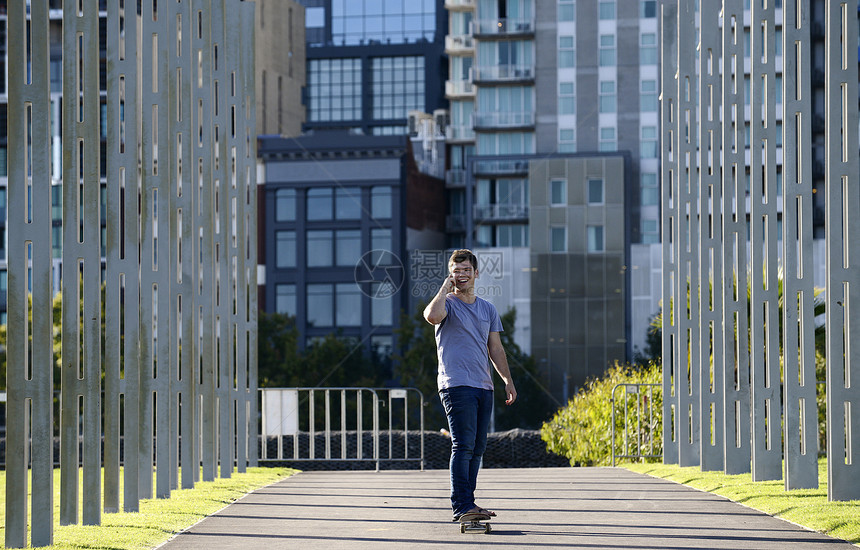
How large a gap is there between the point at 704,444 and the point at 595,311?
5945cm

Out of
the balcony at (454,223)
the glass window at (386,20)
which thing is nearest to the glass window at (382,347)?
the balcony at (454,223)

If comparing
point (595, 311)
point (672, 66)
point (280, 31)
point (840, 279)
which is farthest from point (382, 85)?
point (840, 279)

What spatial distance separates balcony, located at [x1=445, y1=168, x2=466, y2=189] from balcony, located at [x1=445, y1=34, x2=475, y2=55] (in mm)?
8817

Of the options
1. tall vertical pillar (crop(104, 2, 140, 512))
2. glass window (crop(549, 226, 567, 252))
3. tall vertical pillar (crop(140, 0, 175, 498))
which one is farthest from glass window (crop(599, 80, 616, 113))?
tall vertical pillar (crop(104, 2, 140, 512))

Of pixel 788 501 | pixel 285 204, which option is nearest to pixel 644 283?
pixel 285 204

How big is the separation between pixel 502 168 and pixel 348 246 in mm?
10675

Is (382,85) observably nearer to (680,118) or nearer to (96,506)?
(680,118)

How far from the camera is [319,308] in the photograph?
245 feet

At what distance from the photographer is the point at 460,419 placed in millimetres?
8844

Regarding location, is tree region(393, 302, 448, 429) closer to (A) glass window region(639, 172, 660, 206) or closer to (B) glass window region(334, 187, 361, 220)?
(B) glass window region(334, 187, 361, 220)

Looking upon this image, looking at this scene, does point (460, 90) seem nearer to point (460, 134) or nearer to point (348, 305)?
point (460, 134)

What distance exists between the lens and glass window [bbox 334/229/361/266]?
74562 millimetres

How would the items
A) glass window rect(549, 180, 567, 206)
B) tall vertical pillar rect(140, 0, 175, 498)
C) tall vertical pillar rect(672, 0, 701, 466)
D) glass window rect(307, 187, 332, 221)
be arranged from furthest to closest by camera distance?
glass window rect(549, 180, 567, 206) → glass window rect(307, 187, 332, 221) → tall vertical pillar rect(672, 0, 701, 466) → tall vertical pillar rect(140, 0, 175, 498)
